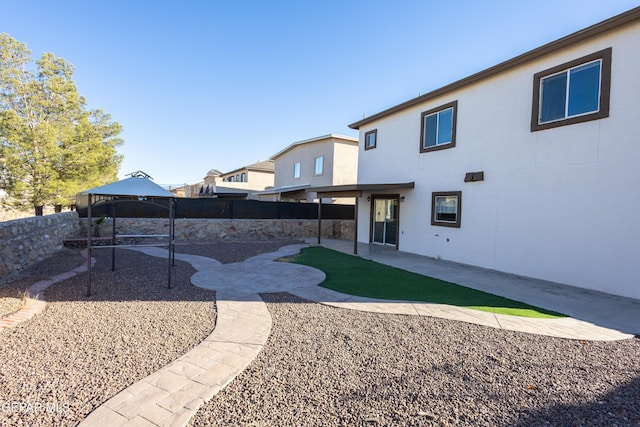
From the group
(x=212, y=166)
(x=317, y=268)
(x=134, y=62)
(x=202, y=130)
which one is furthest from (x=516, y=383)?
(x=212, y=166)

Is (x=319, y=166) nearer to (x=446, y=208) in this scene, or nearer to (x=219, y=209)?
(x=219, y=209)

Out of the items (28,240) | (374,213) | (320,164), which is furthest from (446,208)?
(28,240)

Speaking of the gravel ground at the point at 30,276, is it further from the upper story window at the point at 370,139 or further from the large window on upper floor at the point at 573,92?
the upper story window at the point at 370,139

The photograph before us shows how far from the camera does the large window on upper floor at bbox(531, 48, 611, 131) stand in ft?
23.3

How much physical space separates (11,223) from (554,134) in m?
13.4

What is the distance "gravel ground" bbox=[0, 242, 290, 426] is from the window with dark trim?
829cm

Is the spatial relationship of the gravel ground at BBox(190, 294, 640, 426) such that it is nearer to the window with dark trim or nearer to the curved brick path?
the curved brick path

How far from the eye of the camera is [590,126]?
7309 millimetres

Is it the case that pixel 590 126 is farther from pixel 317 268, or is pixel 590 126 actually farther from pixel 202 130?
pixel 202 130

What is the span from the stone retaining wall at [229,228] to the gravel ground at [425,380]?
1173 cm

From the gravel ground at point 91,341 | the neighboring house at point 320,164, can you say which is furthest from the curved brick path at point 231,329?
the neighboring house at point 320,164

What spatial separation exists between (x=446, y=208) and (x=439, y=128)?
303cm

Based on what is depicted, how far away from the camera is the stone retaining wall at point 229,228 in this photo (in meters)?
14.2

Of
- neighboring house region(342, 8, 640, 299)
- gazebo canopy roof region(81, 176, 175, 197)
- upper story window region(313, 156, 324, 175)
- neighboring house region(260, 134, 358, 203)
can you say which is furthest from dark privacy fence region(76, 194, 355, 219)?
gazebo canopy roof region(81, 176, 175, 197)
